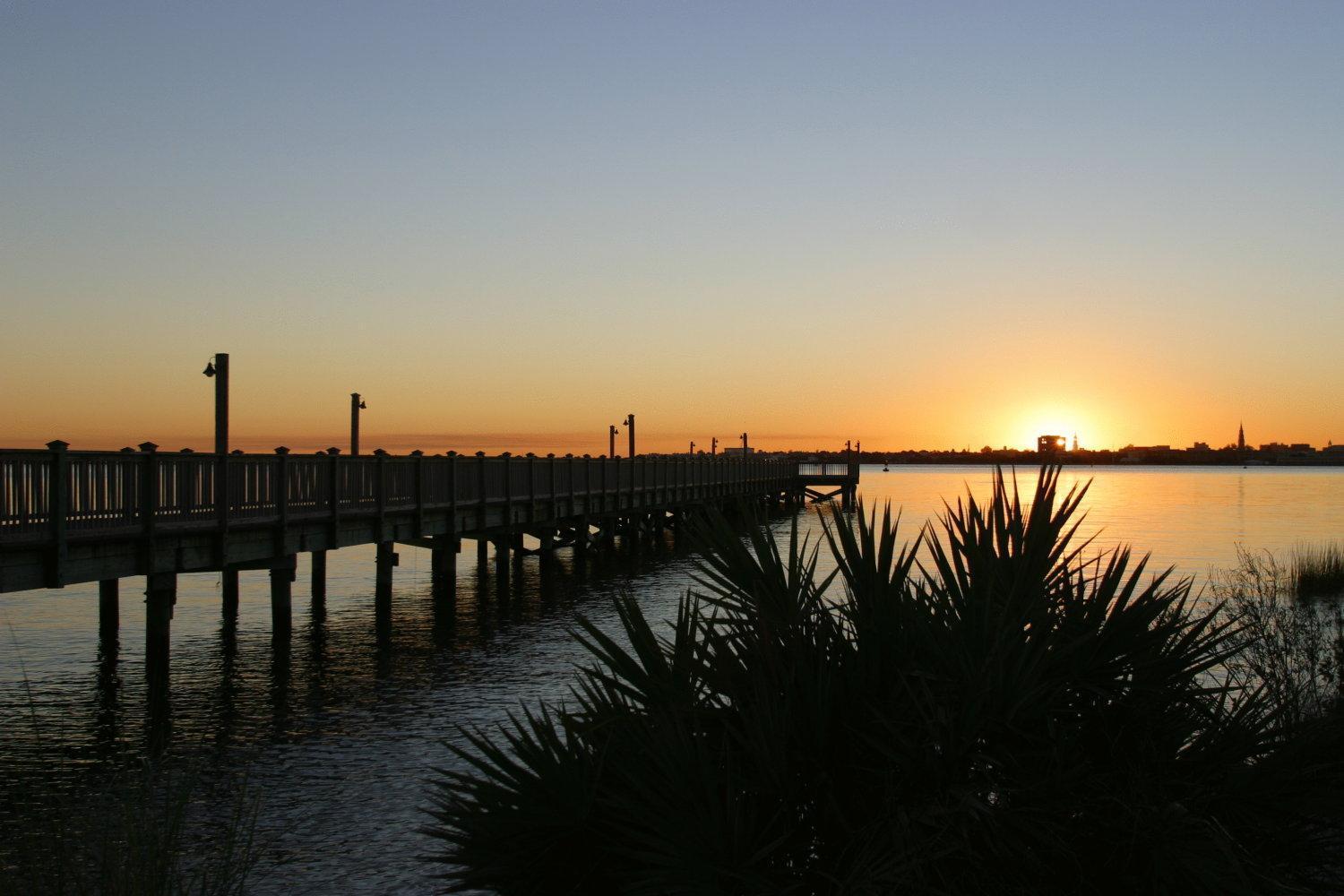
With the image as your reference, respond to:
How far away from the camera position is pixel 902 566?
209 inches

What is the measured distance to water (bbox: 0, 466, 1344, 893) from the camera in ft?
37.5

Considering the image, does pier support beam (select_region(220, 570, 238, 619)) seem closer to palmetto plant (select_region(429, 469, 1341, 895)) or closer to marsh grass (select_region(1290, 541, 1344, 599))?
marsh grass (select_region(1290, 541, 1344, 599))

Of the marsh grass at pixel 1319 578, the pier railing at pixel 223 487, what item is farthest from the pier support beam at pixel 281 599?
the marsh grass at pixel 1319 578

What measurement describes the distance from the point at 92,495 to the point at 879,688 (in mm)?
14369

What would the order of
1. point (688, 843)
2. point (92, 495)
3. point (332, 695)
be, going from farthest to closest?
point (332, 695), point (92, 495), point (688, 843)

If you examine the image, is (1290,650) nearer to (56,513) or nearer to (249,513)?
(56,513)

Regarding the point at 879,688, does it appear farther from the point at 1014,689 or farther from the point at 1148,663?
the point at 1148,663

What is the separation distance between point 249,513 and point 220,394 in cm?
657

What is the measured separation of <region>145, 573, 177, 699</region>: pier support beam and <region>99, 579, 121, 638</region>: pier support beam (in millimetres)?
3337

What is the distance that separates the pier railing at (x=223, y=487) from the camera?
15.1 meters

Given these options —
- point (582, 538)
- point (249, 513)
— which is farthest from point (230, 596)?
point (582, 538)

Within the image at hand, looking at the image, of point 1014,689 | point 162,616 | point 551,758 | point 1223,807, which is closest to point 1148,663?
point 1223,807

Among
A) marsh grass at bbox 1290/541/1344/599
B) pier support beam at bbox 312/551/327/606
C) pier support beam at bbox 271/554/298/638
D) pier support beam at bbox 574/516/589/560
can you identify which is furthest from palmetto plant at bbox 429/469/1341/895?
pier support beam at bbox 574/516/589/560

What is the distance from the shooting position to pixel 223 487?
63.1ft
